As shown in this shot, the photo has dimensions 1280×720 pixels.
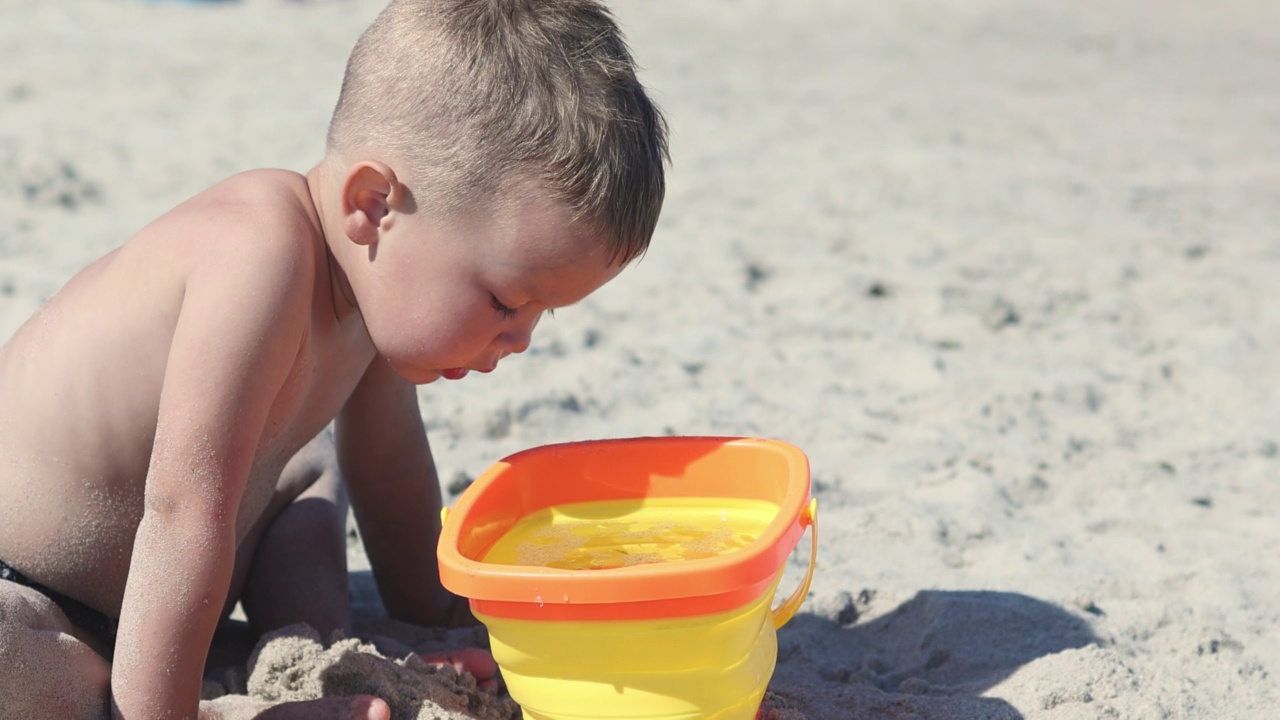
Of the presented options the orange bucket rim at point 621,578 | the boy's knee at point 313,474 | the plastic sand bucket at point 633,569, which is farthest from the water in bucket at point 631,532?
the boy's knee at point 313,474

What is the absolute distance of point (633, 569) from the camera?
4.30 ft

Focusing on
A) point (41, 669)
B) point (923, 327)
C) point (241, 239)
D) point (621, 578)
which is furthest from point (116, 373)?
point (923, 327)

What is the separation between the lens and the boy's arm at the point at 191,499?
146 cm

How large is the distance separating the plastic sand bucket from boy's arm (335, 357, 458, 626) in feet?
1.37

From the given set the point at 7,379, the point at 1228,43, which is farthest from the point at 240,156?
the point at 1228,43

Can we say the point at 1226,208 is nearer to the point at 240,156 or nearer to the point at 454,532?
the point at 240,156

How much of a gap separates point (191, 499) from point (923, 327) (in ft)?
8.11

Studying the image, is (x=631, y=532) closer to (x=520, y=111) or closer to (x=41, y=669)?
(x=520, y=111)

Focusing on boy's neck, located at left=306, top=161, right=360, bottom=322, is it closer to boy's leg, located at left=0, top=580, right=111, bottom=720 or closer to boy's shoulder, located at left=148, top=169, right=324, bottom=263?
boy's shoulder, located at left=148, top=169, right=324, bottom=263

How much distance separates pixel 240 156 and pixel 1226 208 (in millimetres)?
3802

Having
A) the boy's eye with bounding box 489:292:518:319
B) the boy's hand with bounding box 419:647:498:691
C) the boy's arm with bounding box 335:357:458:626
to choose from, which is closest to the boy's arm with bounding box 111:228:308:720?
the boy's eye with bounding box 489:292:518:319

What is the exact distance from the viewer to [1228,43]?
8.93 metres

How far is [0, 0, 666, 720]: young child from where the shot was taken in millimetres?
1474

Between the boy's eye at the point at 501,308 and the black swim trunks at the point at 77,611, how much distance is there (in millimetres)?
721
